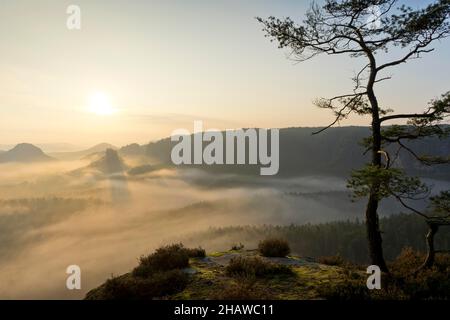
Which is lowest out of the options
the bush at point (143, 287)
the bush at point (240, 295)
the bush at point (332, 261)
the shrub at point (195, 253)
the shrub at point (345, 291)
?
A: the bush at point (332, 261)

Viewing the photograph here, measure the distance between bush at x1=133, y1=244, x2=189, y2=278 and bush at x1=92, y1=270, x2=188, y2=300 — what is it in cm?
118

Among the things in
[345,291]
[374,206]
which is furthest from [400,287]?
[374,206]

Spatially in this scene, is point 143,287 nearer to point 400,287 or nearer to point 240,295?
point 240,295

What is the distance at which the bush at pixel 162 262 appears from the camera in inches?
512

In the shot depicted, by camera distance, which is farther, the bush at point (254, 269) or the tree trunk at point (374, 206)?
the tree trunk at point (374, 206)

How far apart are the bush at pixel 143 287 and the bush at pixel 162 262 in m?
1.18

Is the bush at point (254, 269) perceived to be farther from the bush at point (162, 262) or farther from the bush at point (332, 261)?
the bush at point (332, 261)

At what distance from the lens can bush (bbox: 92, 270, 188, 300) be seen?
10.7m

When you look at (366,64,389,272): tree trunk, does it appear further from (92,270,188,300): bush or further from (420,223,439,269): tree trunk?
(92,270,188,300): bush

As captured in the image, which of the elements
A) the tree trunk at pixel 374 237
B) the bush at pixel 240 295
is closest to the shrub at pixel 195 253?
the bush at pixel 240 295

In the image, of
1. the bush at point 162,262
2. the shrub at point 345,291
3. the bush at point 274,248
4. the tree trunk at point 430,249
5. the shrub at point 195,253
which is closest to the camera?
the shrub at point 345,291
